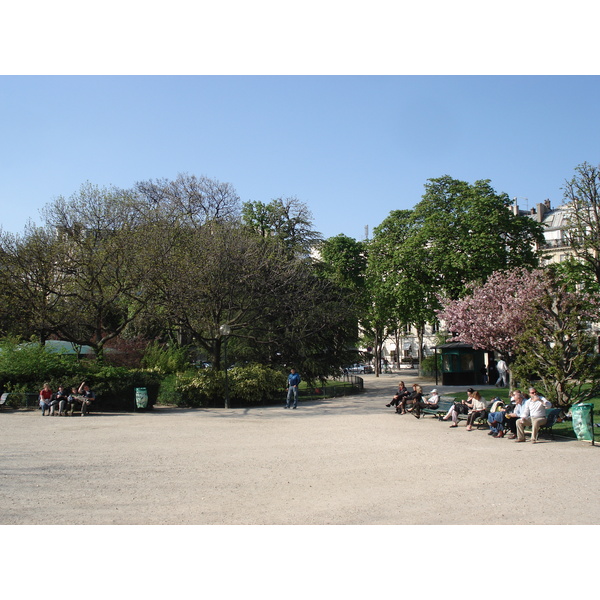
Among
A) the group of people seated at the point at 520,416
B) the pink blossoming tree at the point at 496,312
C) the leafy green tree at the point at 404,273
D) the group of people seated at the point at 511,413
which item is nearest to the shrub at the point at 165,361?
the pink blossoming tree at the point at 496,312

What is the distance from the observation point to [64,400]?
22203mm

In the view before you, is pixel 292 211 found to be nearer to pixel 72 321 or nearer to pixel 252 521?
pixel 72 321

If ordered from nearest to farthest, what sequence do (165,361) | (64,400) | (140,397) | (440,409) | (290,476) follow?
1. (290,476)
2. (440,409)
3. (64,400)
4. (140,397)
5. (165,361)

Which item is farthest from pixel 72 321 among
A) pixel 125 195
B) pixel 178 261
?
pixel 125 195

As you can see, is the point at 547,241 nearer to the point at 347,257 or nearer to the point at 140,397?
the point at 347,257

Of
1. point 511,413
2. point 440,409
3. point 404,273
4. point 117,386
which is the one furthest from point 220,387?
point 404,273

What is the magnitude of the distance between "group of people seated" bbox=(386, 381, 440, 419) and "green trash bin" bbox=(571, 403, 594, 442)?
7096 millimetres

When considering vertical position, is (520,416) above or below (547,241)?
below

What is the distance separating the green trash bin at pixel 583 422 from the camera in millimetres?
14000

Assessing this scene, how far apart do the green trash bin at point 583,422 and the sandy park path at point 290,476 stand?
0.74ft

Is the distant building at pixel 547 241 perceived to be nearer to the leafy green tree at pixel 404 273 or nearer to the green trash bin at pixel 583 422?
the leafy green tree at pixel 404 273

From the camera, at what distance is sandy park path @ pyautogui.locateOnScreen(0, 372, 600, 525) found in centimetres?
816

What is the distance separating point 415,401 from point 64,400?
12.4 meters

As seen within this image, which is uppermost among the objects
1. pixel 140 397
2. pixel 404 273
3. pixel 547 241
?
pixel 547 241
